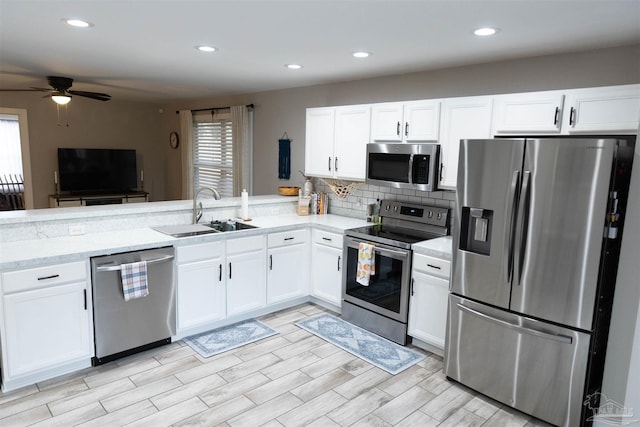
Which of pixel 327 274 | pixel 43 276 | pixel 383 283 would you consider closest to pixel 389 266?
pixel 383 283

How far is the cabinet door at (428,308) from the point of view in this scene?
320 cm

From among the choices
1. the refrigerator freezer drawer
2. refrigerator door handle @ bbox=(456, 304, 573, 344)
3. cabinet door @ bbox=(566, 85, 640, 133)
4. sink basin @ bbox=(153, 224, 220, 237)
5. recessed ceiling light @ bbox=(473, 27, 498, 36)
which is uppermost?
recessed ceiling light @ bbox=(473, 27, 498, 36)

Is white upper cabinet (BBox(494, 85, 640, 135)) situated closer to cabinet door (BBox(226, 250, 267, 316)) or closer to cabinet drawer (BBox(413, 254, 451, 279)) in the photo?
cabinet drawer (BBox(413, 254, 451, 279))

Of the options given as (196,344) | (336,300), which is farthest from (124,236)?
(336,300)

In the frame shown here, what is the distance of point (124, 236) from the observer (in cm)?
333

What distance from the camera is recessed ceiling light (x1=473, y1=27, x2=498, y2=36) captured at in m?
2.56

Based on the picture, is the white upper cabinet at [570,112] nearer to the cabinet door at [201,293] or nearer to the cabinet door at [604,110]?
the cabinet door at [604,110]

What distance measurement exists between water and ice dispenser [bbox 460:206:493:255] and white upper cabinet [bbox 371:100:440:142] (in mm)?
933

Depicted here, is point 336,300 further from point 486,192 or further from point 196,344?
point 486,192

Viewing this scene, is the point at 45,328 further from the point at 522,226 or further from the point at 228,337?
the point at 522,226

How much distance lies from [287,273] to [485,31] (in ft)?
8.97

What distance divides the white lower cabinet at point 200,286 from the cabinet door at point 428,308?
166cm

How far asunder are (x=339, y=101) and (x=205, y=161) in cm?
327

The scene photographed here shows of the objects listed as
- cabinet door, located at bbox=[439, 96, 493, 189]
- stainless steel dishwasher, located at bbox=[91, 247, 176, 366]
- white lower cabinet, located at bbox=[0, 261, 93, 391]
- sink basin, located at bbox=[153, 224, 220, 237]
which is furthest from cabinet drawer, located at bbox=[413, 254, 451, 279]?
white lower cabinet, located at bbox=[0, 261, 93, 391]
